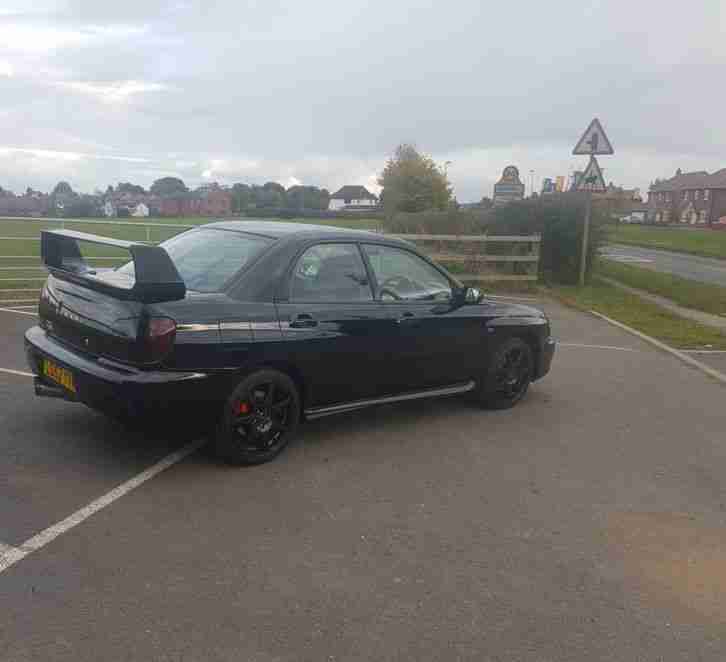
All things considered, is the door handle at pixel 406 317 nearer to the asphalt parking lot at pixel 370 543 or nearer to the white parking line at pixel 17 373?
the asphalt parking lot at pixel 370 543

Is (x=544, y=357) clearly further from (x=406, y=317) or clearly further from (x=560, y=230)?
(x=560, y=230)

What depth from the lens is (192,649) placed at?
9.51 feet

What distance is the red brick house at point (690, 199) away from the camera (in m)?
98.0

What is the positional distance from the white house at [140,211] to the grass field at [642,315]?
49.9 feet

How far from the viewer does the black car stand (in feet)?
14.5

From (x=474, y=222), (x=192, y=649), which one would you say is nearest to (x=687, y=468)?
(x=192, y=649)

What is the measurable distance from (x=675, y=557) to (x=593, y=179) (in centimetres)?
1218

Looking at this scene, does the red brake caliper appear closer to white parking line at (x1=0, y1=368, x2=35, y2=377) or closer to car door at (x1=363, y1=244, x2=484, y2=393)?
car door at (x1=363, y1=244, x2=484, y2=393)

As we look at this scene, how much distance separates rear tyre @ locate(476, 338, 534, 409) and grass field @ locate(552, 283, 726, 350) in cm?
457

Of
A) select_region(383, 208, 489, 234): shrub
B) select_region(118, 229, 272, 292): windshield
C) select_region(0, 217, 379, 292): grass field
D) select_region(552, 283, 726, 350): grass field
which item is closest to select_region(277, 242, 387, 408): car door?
select_region(118, 229, 272, 292): windshield

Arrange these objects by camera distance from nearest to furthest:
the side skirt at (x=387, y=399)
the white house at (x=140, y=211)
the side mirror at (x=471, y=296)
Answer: the side skirt at (x=387, y=399)
the side mirror at (x=471, y=296)
the white house at (x=140, y=211)

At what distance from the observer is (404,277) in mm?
5852

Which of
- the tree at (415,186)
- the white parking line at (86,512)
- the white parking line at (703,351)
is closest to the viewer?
the white parking line at (86,512)

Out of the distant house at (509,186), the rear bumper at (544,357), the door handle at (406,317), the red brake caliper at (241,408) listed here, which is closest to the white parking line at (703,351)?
the rear bumper at (544,357)
